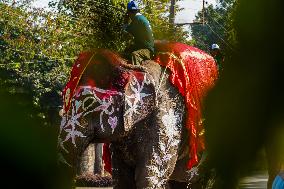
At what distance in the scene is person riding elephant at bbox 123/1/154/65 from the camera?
5484 millimetres

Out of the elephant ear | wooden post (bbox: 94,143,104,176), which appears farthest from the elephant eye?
wooden post (bbox: 94,143,104,176)

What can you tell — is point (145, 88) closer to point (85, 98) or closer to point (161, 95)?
point (161, 95)

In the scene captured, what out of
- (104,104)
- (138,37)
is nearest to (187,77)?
(138,37)

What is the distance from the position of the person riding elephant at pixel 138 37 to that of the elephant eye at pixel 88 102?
0.63 metres

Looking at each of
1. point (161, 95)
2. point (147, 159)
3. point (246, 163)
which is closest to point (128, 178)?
point (147, 159)

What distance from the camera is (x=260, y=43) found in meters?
0.81

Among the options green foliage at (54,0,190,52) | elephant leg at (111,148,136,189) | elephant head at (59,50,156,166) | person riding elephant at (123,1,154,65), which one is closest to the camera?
green foliage at (54,0,190,52)

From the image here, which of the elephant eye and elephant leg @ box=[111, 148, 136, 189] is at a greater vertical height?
the elephant eye

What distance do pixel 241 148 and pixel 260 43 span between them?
0.15 metres

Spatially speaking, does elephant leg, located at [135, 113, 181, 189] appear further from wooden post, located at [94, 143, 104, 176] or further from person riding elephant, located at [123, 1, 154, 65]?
wooden post, located at [94, 143, 104, 176]

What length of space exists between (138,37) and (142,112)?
66 centimetres

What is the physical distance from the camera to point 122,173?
5965 millimetres

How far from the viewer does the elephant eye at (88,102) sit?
512 centimetres

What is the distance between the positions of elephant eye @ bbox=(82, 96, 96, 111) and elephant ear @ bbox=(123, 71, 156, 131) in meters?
0.31
